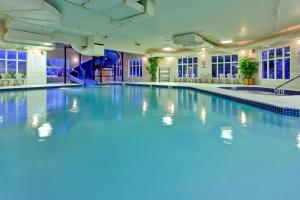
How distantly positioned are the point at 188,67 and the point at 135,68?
5.52 metres

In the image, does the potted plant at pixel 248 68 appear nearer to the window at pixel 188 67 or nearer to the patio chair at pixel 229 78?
the patio chair at pixel 229 78

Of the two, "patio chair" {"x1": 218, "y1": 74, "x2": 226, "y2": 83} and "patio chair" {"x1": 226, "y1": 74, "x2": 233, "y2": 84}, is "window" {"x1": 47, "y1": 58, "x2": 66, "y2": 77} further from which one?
"patio chair" {"x1": 226, "y1": 74, "x2": 233, "y2": 84}

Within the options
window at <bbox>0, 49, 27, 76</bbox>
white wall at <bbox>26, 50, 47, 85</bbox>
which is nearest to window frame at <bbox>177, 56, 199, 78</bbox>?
white wall at <bbox>26, 50, 47, 85</bbox>

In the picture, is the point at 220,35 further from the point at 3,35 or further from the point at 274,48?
the point at 3,35

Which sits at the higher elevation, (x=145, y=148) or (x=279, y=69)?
(x=279, y=69)

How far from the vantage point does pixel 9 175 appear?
6.16 feet

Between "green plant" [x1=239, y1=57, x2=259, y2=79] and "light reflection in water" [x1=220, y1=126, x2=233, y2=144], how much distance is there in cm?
988

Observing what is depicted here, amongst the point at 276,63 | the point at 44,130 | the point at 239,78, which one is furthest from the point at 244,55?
the point at 44,130

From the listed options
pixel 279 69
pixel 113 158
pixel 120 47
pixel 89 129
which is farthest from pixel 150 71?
pixel 113 158

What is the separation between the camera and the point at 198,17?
7.06 metres

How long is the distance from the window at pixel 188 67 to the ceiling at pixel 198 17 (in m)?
6.18

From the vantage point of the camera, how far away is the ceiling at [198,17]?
552cm

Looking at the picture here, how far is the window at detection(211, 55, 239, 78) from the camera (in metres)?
14.5

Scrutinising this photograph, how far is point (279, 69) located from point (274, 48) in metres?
1.10
